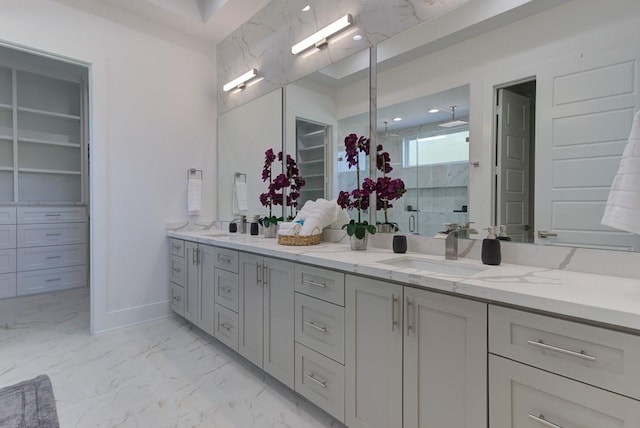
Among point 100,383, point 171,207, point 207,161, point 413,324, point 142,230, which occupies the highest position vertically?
point 207,161

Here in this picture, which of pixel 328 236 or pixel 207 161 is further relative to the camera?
pixel 207 161

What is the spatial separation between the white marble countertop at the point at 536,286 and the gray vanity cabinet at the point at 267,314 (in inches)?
13.4

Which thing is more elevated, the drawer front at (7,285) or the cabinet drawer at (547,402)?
the cabinet drawer at (547,402)

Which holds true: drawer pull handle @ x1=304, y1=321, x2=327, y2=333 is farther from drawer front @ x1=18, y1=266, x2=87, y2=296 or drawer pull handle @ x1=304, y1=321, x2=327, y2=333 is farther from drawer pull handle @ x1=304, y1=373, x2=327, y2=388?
drawer front @ x1=18, y1=266, x2=87, y2=296

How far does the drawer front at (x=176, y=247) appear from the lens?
9.56 ft

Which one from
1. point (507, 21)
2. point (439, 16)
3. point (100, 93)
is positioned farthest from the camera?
point (100, 93)

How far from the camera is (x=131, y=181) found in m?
2.96

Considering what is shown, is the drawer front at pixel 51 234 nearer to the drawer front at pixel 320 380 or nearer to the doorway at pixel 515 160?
the drawer front at pixel 320 380

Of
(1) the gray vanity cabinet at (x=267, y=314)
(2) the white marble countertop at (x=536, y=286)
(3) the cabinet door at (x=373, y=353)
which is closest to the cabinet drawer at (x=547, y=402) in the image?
(2) the white marble countertop at (x=536, y=286)

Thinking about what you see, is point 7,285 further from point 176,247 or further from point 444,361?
point 444,361

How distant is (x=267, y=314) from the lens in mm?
1902

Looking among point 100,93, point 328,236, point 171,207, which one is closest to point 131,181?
point 171,207

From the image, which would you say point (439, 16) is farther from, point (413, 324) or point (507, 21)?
point (413, 324)

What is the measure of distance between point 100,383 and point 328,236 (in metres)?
1.66
